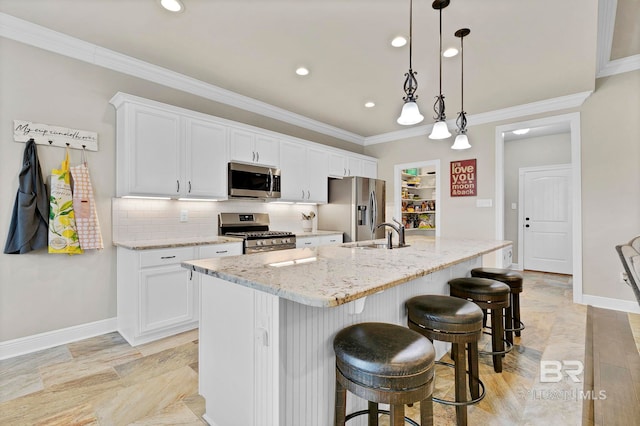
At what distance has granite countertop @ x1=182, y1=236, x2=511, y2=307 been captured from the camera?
974mm

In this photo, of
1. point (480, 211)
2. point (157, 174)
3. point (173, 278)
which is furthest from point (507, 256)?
point (157, 174)

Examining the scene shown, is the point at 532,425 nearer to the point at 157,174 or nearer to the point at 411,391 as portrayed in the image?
the point at 411,391

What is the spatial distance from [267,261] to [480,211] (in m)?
4.12

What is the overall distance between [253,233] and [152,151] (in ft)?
4.63

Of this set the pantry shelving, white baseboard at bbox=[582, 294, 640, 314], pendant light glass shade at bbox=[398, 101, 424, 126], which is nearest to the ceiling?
pendant light glass shade at bbox=[398, 101, 424, 126]

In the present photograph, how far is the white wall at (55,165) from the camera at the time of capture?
2.42 metres

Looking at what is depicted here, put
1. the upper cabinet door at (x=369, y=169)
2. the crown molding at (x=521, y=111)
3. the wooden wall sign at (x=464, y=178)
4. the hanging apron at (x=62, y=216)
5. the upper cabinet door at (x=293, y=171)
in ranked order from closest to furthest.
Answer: the hanging apron at (x=62, y=216) < the crown molding at (x=521, y=111) < the upper cabinet door at (x=293, y=171) < the wooden wall sign at (x=464, y=178) < the upper cabinet door at (x=369, y=169)

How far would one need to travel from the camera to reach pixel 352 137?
19.0 feet

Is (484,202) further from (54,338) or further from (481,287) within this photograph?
(54,338)

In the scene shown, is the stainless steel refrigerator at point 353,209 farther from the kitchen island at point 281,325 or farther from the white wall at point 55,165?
the kitchen island at point 281,325

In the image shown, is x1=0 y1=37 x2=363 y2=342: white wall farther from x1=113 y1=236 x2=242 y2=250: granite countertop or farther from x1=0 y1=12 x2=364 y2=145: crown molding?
x1=113 y1=236 x2=242 y2=250: granite countertop

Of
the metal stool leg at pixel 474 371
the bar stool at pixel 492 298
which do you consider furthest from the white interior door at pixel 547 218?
the metal stool leg at pixel 474 371

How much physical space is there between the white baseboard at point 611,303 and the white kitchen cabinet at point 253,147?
14.2ft

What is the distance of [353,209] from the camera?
15.5 ft
